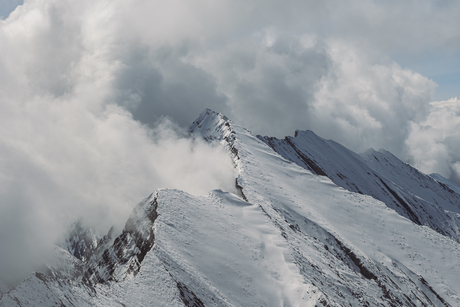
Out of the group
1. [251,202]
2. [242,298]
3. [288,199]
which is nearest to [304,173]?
[288,199]

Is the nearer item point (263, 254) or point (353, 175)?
point (263, 254)

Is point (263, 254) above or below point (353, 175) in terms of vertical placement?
below

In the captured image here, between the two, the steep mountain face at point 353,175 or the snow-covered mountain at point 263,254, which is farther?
the steep mountain face at point 353,175

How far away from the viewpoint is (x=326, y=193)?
276 ft

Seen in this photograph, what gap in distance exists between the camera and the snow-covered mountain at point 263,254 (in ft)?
123

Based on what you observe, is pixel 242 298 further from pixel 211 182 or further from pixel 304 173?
pixel 304 173

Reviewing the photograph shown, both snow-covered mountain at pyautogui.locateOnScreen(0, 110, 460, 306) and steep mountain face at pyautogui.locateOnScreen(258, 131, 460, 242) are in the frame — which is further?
steep mountain face at pyautogui.locateOnScreen(258, 131, 460, 242)

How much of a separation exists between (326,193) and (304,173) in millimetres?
10283

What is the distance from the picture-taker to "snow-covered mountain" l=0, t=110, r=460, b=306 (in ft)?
123

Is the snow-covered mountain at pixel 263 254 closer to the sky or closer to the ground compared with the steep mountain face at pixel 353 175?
closer to the ground

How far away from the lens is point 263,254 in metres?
48.8

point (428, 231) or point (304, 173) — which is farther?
point (304, 173)

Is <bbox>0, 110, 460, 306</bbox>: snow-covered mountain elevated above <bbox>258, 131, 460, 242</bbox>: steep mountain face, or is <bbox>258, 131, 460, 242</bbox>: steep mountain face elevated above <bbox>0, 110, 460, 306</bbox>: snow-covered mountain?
<bbox>258, 131, 460, 242</bbox>: steep mountain face

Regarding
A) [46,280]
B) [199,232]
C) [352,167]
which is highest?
[352,167]
